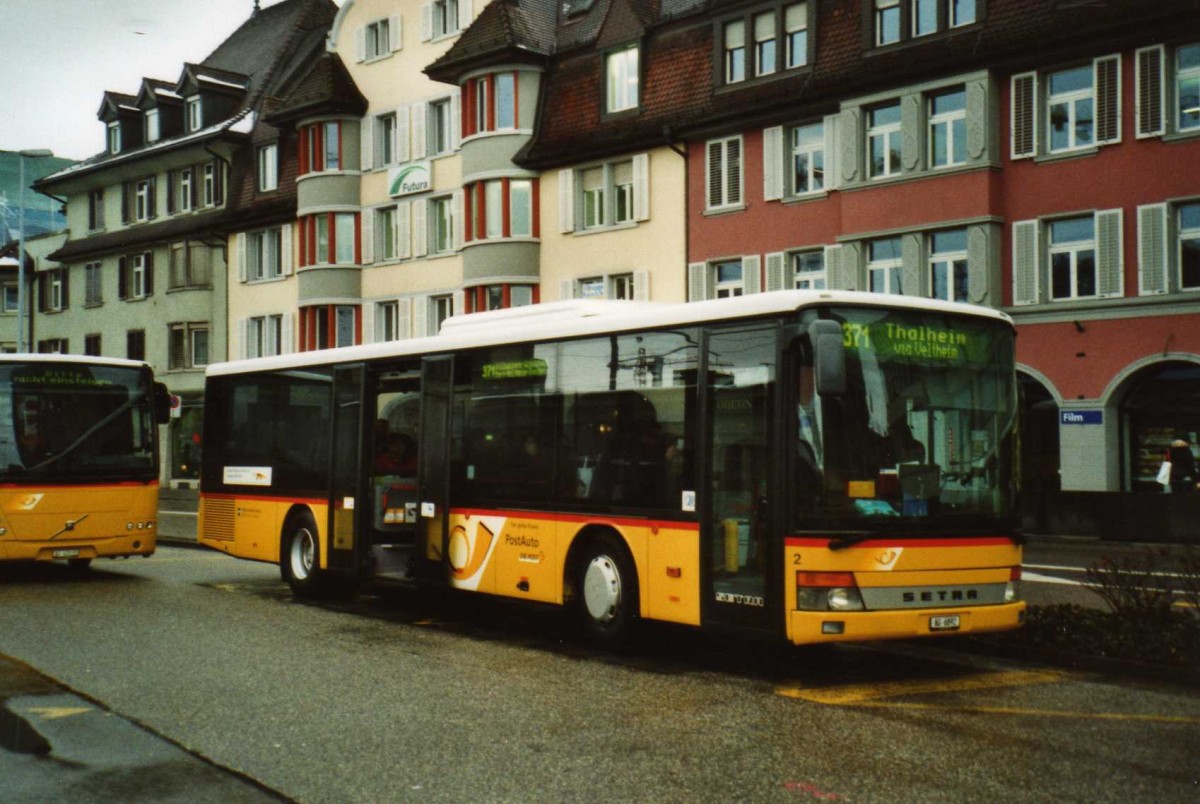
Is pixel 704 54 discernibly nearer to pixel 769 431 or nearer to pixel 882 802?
pixel 769 431

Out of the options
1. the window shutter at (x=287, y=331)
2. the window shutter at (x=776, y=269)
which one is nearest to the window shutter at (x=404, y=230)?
the window shutter at (x=287, y=331)

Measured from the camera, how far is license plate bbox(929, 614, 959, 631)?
418 inches

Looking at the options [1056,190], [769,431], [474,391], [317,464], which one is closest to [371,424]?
[317,464]

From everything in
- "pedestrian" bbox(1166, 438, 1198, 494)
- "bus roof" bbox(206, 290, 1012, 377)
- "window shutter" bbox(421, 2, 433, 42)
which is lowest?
"pedestrian" bbox(1166, 438, 1198, 494)

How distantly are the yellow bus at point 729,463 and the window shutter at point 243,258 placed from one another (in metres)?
37.7

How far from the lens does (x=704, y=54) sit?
1432 inches

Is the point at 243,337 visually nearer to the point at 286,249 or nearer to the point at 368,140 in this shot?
the point at 286,249

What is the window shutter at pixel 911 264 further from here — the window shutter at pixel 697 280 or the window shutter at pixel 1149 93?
the window shutter at pixel 697 280

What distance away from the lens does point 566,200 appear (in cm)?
3988

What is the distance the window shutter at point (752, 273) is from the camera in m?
34.8

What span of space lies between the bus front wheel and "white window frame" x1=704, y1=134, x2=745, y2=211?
19.7 metres

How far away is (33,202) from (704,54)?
2487 inches

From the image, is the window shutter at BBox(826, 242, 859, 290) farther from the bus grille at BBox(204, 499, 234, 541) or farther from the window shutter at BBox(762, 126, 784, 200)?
the bus grille at BBox(204, 499, 234, 541)

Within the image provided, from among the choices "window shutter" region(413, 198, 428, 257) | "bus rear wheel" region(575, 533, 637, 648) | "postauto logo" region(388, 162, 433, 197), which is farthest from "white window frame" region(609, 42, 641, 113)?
"bus rear wheel" region(575, 533, 637, 648)
